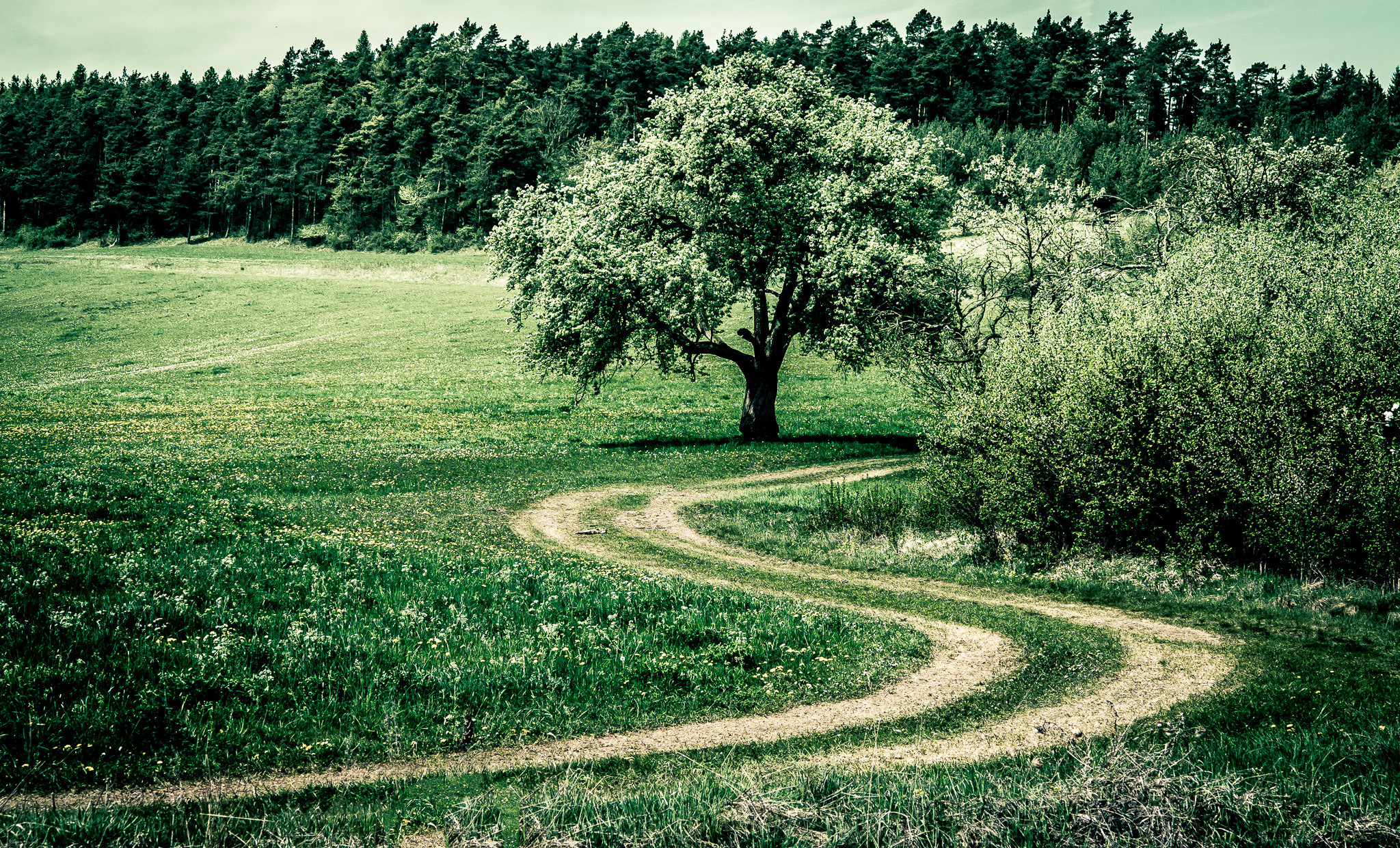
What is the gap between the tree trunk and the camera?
36.8 meters

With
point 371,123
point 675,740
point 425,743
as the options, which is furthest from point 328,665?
point 371,123

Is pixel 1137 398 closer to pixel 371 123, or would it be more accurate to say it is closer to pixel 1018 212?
pixel 1018 212

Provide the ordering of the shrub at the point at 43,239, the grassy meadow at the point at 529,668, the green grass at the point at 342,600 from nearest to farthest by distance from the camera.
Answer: the grassy meadow at the point at 529,668 < the green grass at the point at 342,600 < the shrub at the point at 43,239

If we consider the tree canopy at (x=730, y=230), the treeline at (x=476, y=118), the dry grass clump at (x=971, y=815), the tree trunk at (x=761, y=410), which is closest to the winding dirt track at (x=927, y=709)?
the dry grass clump at (x=971, y=815)

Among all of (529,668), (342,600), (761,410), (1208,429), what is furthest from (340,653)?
(761,410)

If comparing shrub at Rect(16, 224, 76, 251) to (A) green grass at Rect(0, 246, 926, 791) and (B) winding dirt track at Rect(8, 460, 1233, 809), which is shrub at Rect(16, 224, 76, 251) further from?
(B) winding dirt track at Rect(8, 460, 1233, 809)

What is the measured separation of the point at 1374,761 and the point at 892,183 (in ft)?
93.0

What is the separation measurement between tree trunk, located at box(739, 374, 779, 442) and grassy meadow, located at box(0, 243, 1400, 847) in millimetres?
5473

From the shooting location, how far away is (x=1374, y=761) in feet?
26.1

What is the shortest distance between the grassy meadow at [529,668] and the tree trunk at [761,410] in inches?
215

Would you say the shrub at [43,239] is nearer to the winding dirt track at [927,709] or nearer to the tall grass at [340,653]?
the tall grass at [340,653]

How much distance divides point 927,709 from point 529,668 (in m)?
4.97

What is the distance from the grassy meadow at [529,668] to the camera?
6.89 meters

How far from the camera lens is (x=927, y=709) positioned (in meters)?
10.9
